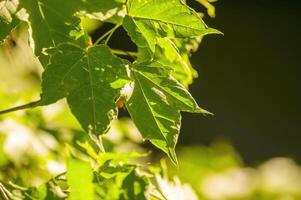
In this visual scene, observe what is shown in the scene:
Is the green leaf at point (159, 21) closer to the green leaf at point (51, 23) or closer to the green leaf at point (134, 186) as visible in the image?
the green leaf at point (51, 23)

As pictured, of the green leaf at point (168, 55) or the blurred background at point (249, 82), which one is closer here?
the green leaf at point (168, 55)

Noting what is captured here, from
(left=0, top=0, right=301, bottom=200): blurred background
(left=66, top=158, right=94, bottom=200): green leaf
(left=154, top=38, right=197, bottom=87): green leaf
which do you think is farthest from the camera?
(left=0, top=0, right=301, bottom=200): blurred background

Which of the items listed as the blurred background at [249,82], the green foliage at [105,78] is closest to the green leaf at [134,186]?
the green foliage at [105,78]

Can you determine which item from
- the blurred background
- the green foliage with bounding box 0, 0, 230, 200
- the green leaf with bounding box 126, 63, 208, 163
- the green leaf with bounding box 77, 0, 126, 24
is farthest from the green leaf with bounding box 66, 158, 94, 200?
the blurred background

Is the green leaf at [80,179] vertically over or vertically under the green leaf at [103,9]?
under

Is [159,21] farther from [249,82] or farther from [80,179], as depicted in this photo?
[249,82]

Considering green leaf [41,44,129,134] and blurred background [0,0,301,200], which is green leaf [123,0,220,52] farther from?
blurred background [0,0,301,200]

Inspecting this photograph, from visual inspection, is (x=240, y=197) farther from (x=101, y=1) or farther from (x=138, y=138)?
(x=138, y=138)

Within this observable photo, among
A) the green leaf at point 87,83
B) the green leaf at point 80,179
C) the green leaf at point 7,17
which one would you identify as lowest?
the green leaf at point 80,179
